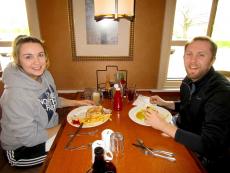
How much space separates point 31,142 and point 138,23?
6.42ft

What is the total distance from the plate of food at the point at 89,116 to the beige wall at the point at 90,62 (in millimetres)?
1239

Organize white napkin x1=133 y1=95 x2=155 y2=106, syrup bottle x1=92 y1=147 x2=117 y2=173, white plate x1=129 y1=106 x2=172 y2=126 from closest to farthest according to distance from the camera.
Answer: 1. syrup bottle x1=92 y1=147 x2=117 y2=173
2. white plate x1=129 y1=106 x2=172 y2=126
3. white napkin x1=133 y1=95 x2=155 y2=106

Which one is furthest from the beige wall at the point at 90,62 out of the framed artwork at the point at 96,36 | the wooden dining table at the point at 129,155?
the wooden dining table at the point at 129,155

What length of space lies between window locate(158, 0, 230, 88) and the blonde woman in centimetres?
179

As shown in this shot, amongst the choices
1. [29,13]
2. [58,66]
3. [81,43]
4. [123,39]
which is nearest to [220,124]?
[123,39]

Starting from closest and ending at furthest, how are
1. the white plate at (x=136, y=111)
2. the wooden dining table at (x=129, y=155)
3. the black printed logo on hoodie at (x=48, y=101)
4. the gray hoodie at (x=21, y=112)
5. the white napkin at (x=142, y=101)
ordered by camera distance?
the wooden dining table at (x=129, y=155) < the gray hoodie at (x=21, y=112) < the white plate at (x=136, y=111) < the black printed logo on hoodie at (x=48, y=101) < the white napkin at (x=142, y=101)

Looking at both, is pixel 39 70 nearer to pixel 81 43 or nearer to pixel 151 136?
pixel 151 136

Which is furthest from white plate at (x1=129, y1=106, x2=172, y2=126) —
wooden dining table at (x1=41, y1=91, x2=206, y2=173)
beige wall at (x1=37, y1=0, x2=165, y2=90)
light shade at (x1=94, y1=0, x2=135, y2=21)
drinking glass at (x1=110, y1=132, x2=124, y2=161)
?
beige wall at (x1=37, y1=0, x2=165, y2=90)

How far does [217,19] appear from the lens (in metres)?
2.56

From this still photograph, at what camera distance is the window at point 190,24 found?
249 cm

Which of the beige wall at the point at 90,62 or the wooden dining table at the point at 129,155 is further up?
the beige wall at the point at 90,62

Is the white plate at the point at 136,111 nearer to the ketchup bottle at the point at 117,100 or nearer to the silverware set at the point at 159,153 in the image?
the ketchup bottle at the point at 117,100

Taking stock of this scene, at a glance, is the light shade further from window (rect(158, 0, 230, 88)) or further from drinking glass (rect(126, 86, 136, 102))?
window (rect(158, 0, 230, 88))

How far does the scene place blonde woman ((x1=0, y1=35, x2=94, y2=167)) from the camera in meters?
1.23
